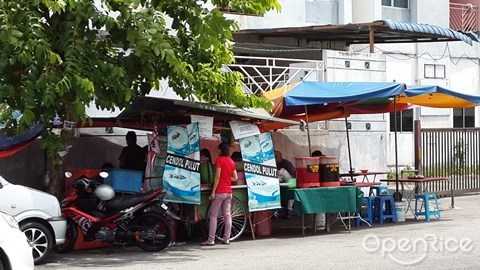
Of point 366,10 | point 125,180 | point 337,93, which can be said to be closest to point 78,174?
point 125,180

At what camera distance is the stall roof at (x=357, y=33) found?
2220cm

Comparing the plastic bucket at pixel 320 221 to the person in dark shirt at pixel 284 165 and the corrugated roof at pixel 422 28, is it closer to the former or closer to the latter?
the person in dark shirt at pixel 284 165

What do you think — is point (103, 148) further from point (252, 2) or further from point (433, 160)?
point (433, 160)

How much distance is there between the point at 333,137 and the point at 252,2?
7513 millimetres

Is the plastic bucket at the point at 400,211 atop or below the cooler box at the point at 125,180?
below

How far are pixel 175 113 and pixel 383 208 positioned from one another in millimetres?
5341

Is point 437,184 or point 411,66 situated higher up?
point 411,66

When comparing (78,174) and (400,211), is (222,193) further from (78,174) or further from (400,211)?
(400,211)

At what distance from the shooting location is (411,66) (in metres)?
32.1

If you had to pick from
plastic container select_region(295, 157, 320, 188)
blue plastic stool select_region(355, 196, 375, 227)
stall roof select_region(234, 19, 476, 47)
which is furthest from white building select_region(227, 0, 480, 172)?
plastic container select_region(295, 157, 320, 188)

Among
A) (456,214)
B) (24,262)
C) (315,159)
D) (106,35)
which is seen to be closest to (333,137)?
(456,214)

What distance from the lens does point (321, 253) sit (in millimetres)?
14977

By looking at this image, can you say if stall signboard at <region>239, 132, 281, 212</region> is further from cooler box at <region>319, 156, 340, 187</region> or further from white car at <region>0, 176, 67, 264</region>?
white car at <region>0, 176, 67, 264</region>

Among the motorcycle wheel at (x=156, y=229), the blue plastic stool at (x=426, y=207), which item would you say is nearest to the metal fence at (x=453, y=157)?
the blue plastic stool at (x=426, y=207)
